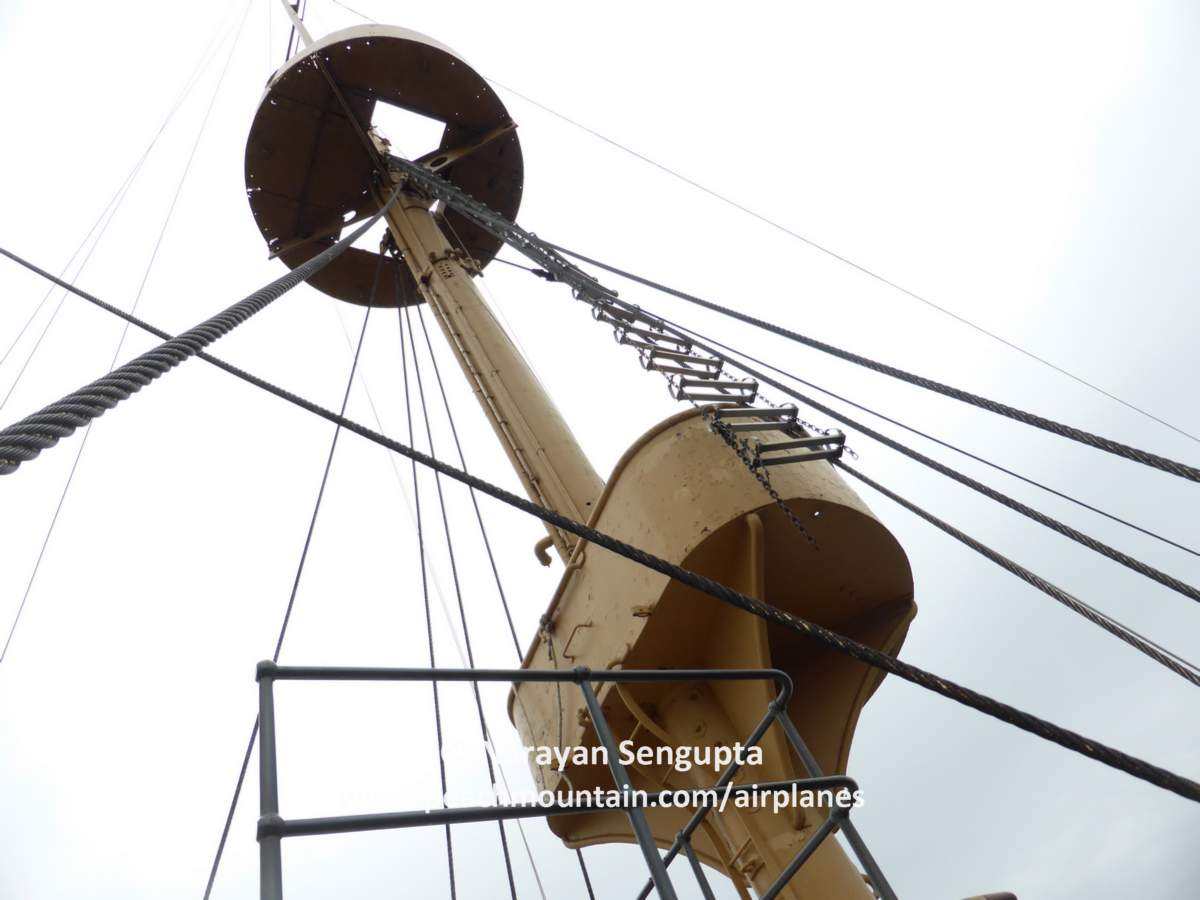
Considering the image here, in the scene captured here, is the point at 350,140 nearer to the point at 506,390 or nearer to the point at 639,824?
the point at 506,390

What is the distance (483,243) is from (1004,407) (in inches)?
340

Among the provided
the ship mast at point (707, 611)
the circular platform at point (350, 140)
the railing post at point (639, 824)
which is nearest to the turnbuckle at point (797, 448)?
the ship mast at point (707, 611)

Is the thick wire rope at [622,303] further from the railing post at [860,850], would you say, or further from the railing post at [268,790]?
the railing post at [268,790]

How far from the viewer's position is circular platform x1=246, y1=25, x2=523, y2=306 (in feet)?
29.8

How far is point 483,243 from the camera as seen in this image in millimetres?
11273

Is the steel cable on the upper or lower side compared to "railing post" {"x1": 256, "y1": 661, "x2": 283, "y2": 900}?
upper

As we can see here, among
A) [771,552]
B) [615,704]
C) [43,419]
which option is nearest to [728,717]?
[615,704]

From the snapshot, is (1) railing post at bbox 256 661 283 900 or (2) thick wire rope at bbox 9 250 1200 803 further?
(2) thick wire rope at bbox 9 250 1200 803

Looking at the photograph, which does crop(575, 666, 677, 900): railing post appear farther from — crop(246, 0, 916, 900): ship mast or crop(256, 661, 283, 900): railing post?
crop(246, 0, 916, 900): ship mast

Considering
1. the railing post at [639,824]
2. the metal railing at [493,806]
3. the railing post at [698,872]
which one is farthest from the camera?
the railing post at [698,872]

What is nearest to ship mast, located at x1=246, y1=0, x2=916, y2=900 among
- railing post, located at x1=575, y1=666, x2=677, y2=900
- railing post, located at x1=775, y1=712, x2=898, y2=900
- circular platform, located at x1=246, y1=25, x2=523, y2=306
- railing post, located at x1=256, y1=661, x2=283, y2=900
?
railing post, located at x1=775, y1=712, x2=898, y2=900

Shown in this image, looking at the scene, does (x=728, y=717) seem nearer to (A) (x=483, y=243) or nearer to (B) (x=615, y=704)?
Result: (B) (x=615, y=704)

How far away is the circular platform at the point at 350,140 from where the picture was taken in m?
9.09

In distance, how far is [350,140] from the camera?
9.63 meters
